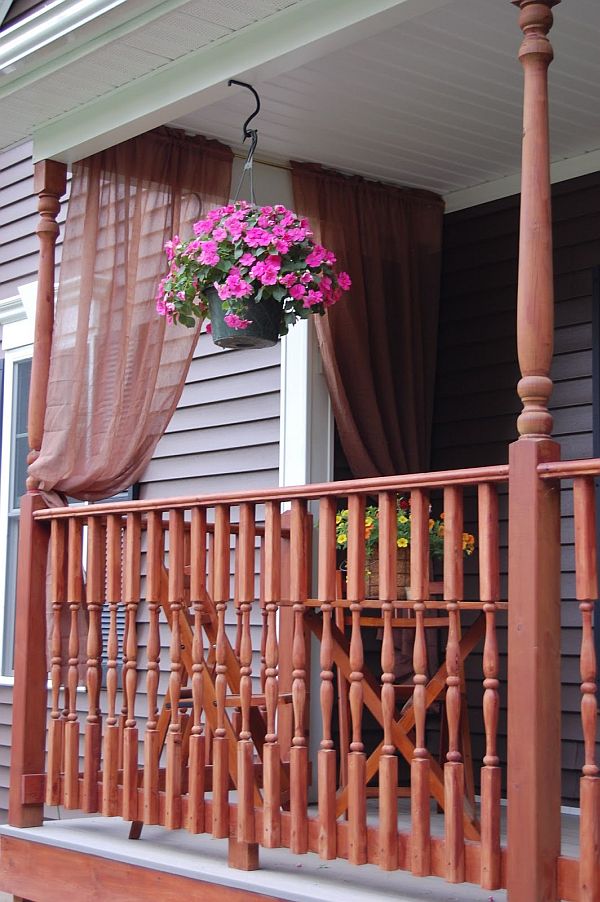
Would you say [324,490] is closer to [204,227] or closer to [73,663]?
[204,227]

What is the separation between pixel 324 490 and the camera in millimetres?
3646

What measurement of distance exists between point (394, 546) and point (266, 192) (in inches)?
87.3

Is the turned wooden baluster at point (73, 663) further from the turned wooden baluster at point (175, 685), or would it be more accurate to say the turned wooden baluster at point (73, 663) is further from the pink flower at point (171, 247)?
the pink flower at point (171, 247)

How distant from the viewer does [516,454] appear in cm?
320

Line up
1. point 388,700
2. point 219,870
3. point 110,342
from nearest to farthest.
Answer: point 388,700
point 219,870
point 110,342

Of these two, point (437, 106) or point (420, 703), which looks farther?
point (437, 106)

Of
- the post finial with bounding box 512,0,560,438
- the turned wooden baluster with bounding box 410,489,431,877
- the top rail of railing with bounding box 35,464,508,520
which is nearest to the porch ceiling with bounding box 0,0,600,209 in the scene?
the post finial with bounding box 512,0,560,438

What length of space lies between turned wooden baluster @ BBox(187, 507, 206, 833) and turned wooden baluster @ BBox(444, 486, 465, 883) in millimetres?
947

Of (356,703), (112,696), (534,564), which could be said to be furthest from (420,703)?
(112,696)

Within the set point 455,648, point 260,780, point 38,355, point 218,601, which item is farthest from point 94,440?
point 455,648

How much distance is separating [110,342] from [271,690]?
1647 millimetres

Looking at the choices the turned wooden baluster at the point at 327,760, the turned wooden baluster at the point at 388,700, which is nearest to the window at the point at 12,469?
the turned wooden baluster at the point at 327,760

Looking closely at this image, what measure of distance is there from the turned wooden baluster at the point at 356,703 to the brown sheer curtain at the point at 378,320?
1657mm

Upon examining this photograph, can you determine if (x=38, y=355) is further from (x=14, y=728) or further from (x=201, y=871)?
(x=201, y=871)
